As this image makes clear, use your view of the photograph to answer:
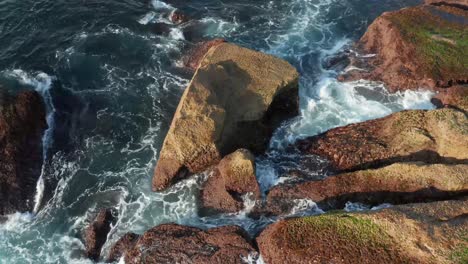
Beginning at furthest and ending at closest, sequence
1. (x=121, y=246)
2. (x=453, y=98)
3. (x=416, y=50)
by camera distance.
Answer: (x=416, y=50) < (x=453, y=98) < (x=121, y=246)

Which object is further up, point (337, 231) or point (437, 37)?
point (437, 37)

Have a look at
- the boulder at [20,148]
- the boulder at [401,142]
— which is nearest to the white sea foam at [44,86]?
the boulder at [20,148]

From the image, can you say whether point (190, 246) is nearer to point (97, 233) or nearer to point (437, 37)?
point (97, 233)

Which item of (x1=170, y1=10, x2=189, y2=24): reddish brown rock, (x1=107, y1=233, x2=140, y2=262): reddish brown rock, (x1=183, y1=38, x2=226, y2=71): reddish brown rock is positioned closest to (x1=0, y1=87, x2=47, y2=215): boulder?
(x1=107, y1=233, x2=140, y2=262): reddish brown rock

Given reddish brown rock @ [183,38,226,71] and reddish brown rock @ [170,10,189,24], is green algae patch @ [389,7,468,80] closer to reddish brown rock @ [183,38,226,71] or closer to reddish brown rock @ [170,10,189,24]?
A: reddish brown rock @ [183,38,226,71]

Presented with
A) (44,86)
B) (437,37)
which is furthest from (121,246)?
(437,37)

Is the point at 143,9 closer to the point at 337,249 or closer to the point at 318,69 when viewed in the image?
the point at 318,69
